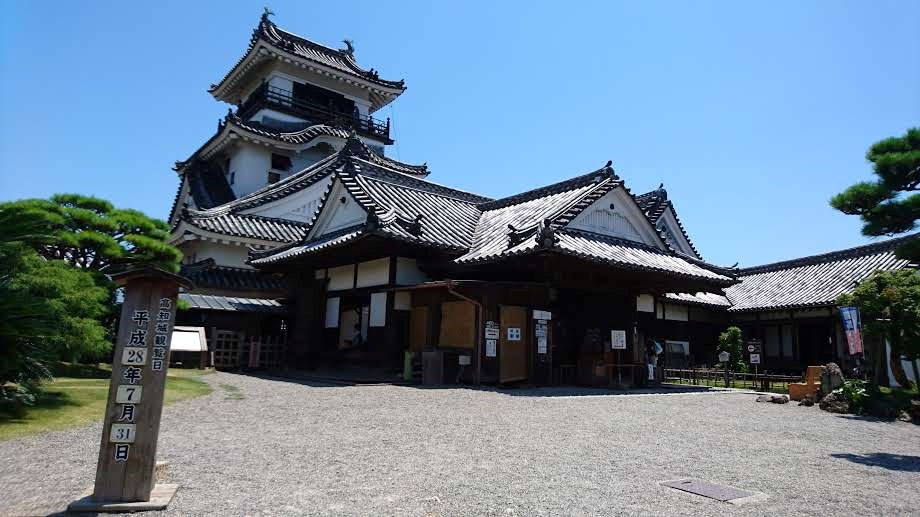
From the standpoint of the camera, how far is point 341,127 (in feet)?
115

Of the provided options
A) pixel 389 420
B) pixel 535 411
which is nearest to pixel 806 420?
pixel 535 411

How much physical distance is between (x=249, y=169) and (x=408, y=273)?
1929cm

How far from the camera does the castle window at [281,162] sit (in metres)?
34.1

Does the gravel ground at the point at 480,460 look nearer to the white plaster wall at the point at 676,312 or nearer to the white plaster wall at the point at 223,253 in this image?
the white plaster wall at the point at 676,312

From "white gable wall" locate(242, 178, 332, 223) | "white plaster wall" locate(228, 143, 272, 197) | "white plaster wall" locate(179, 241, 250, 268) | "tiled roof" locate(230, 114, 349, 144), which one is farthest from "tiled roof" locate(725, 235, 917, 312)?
"white plaster wall" locate(228, 143, 272, 197)

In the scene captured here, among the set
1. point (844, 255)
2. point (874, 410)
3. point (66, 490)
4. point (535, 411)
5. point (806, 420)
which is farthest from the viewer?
point (844, 255)

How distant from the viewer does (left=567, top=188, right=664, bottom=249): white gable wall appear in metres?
18.3

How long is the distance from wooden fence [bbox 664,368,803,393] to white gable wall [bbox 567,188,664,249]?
199 inches

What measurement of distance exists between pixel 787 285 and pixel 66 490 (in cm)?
2926

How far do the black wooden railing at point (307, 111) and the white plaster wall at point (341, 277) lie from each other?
1660 cm

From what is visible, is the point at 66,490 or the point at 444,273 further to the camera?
the point at 444,273

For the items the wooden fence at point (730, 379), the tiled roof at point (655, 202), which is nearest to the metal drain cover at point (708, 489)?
the wooden fence at point (730, 379)

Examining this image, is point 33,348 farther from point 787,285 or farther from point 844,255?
point 844,255

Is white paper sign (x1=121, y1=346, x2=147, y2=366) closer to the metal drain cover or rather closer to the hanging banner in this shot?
the metal drain cover
